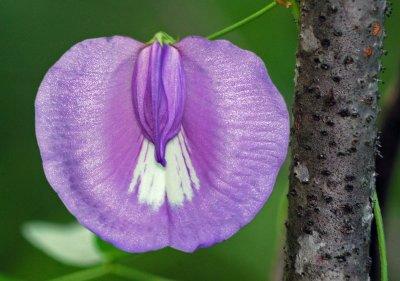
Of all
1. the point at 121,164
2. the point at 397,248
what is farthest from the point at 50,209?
the point at 121,164

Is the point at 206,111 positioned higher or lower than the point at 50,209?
higher

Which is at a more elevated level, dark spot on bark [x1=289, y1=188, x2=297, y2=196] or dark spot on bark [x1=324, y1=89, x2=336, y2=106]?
dark spot on bark [x1=324, y1=89, x2=336, y2=106]

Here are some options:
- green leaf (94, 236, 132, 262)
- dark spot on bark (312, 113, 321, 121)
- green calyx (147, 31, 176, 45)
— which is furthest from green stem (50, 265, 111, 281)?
dark spot on bark (312, 113, 321, 121)

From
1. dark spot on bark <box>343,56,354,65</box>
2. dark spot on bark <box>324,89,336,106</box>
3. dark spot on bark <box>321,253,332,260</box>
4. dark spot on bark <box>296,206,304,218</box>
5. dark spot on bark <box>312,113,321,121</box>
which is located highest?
dark spot on bark <box>343,56,354,65</box>

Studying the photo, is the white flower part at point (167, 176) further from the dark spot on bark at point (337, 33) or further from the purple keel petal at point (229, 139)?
the dark spot on bark at point (337, 33)

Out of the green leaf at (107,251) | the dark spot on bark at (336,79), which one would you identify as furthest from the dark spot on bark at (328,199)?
the green leaf at (107,251)

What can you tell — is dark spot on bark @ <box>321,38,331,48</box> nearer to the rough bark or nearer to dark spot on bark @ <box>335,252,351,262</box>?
the rough bark

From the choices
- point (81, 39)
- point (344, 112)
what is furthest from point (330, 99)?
point (81, 39)

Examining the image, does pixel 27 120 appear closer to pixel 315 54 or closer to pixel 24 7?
pixel 24 7
